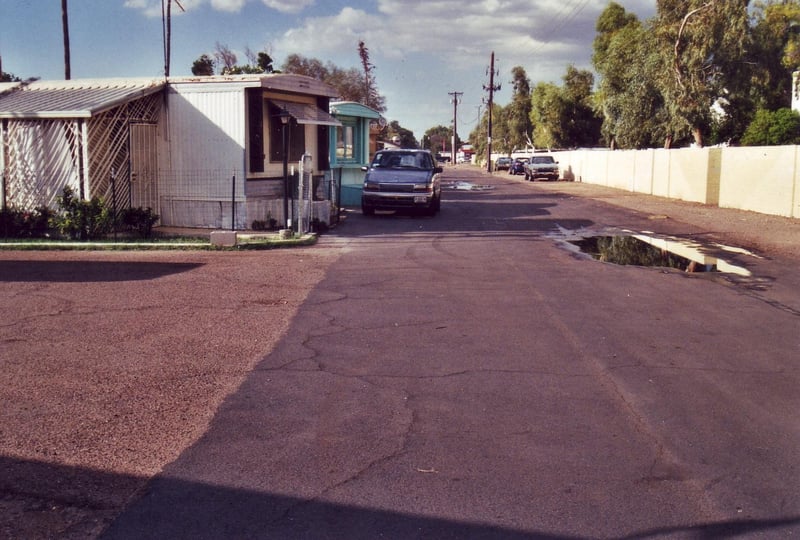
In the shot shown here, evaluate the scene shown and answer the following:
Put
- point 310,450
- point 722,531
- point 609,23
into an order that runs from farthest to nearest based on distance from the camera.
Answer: point 609,23, point 310,450, point 722,531

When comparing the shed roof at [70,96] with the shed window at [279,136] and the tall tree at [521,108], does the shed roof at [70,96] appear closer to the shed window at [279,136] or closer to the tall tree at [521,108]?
the shed window at [279,136]

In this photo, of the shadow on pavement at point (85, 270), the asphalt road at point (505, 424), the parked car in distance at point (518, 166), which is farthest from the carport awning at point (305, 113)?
the parked car in distance at point (518, 166)

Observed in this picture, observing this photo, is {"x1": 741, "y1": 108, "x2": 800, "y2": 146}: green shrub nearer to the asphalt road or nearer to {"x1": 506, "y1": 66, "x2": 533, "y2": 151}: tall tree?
the asphalt road

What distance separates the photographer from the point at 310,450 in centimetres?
511

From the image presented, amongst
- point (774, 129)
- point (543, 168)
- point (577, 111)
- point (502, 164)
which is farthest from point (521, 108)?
point (774, 129)

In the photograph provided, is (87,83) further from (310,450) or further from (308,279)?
(310,450)

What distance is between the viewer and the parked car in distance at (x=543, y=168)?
52.2 m

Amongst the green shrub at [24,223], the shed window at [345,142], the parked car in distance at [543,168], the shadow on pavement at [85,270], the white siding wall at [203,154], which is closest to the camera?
the shadow on pavement at [85,270]

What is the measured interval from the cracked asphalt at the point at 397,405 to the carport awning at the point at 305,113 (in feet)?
27.4

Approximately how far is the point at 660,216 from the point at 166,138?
1359 cm

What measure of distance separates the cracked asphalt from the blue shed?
14.6 m

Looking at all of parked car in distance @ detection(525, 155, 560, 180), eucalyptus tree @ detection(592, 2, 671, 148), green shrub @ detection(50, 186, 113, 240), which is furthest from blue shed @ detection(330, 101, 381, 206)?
parked car in distance @ detection(525, 155, 560, 180)

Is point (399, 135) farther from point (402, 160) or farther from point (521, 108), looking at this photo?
point (402, 160)

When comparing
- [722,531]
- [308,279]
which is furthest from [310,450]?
[308,279]
